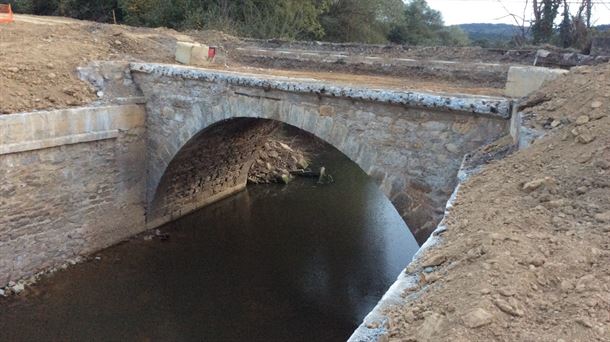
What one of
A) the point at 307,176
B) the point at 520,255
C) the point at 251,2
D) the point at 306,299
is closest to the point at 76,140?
the point at 306,299

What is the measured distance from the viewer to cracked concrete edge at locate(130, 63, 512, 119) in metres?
5.43

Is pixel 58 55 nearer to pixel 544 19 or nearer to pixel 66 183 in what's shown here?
pixel 66 183

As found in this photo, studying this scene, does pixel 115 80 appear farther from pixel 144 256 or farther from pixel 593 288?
pixel 593 288

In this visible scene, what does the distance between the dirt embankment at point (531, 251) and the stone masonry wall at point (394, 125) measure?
139 cm

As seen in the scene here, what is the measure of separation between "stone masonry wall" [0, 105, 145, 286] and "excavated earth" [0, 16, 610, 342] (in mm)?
7019

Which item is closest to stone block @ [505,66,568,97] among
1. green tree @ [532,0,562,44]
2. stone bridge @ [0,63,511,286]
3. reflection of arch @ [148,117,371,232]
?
stone bridge @ [0,63,511,286]

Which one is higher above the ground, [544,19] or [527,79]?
[544,19]

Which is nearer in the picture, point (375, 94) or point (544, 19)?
point (375, 94)

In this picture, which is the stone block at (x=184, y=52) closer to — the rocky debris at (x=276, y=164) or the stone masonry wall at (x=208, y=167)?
the stone masonry wall at (x=208, y=167)

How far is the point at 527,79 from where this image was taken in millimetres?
5797

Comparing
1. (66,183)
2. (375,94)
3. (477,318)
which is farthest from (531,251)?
(66,183)

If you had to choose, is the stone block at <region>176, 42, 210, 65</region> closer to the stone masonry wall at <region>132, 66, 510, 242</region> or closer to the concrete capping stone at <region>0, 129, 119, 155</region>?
the concrete capping stone at <region>0, 129, 119, 155</region>

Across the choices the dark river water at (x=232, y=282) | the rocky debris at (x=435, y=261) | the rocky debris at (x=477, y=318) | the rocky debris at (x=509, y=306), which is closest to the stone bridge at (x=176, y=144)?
the dark river water at (x=232, y=282)

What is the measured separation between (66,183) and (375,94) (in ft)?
19.0
